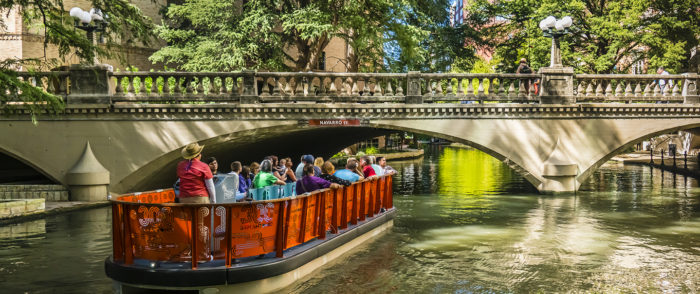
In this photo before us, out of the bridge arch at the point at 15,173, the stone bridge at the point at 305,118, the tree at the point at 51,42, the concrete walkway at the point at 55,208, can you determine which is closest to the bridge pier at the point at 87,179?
the stone bridge at the point at 305,118

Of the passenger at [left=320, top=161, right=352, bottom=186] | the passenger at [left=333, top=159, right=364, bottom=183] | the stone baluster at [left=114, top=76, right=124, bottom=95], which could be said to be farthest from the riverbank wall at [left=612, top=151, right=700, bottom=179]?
the stone baluster at [left=114, top=76, right=124, bottom=95]

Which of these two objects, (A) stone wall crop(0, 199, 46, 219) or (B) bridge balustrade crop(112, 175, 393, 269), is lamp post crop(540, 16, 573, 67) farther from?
(A) stone wall crop(0, 199, 46, 219)

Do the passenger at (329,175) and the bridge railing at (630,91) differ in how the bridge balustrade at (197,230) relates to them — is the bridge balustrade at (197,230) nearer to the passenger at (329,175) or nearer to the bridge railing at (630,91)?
the passenger at (329,175)

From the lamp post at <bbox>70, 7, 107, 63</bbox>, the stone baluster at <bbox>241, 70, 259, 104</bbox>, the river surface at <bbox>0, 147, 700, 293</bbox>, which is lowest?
the river surface at <bbox>0, 147, 700, 293</bbox>

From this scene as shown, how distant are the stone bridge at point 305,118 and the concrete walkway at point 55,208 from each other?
0.98 ft

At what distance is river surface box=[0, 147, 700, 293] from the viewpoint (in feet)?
32.0

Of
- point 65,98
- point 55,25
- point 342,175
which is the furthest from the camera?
point 65,98

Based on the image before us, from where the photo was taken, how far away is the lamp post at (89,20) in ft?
53.9

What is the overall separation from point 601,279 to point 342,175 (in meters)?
5.11

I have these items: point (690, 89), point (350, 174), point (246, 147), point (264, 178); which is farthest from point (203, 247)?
point (690, 89)

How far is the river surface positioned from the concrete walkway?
1.09 ft

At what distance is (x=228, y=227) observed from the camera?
27.3ft

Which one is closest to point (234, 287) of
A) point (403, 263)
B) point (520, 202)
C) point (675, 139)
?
point (403, 263)

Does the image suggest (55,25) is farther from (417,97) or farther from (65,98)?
(417,97)
